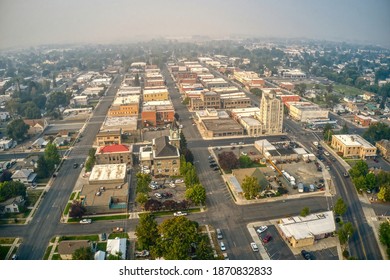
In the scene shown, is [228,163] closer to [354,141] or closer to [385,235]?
[385,235]

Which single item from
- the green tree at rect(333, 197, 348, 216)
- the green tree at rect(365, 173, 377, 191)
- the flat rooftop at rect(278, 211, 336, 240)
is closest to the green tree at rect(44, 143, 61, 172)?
the flat rooftop at rect(278, 211, 336, 240)

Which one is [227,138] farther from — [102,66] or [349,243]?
[102,66]

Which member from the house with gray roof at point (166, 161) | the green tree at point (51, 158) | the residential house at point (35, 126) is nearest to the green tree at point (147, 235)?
the house with gray roof at point (166, 161)

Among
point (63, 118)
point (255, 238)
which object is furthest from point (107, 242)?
point (63, 118)

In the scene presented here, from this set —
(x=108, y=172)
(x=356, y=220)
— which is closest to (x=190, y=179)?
(x=108, y=172)

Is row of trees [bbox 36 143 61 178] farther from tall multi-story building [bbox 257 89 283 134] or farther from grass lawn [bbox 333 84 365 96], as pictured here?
grass lawn [bbox 333 84 365 96]

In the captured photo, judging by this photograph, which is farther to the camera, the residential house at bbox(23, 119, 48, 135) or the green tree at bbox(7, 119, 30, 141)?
the residential house at bbox(23, 119, 48, 135)
